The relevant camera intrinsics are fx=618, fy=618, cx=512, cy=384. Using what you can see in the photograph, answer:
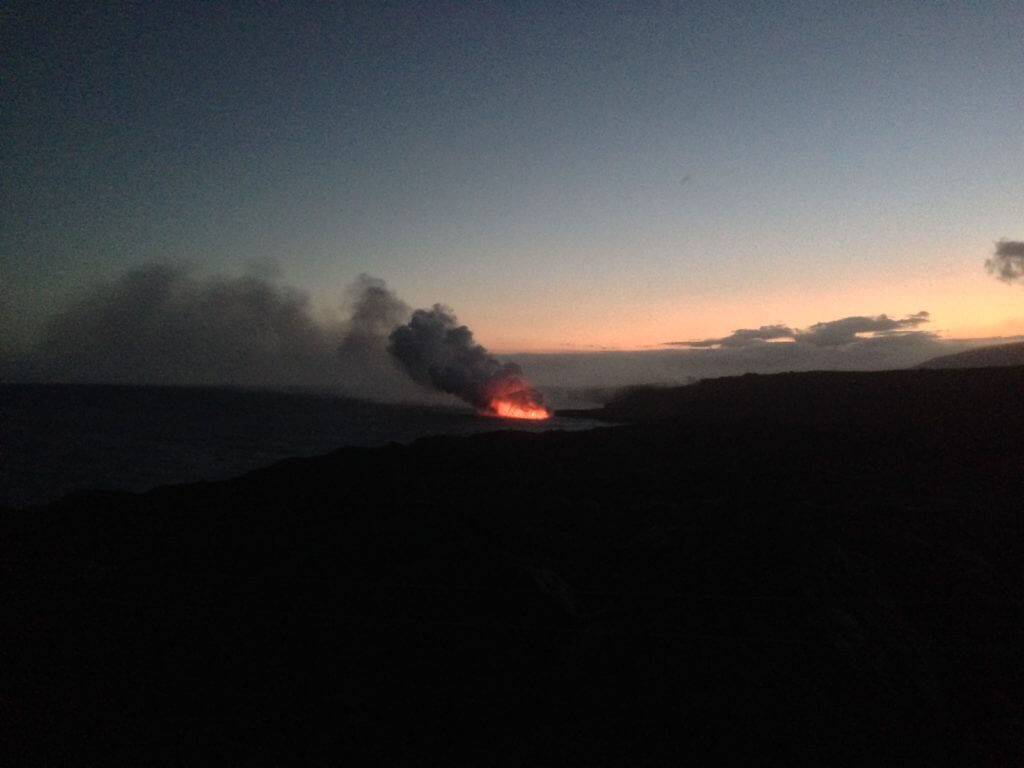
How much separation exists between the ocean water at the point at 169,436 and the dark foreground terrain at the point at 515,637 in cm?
3187

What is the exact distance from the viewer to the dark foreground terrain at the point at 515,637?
9938 millimetres

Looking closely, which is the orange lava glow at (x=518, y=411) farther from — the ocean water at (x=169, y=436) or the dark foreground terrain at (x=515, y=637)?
the dark foreground terrain at (x=515, y=637)

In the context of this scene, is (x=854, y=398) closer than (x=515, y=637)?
No

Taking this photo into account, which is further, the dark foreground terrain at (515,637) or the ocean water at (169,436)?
the ocean water at (169,436)

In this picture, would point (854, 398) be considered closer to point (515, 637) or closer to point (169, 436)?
point (515, 637)

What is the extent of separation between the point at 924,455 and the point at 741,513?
92.4ft

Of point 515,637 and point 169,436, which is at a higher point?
point 169,436

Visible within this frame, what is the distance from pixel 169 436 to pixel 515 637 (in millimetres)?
74788

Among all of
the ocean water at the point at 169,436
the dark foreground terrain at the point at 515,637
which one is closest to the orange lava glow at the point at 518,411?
the ocean water at the point at 169,436

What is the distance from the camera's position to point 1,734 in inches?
356

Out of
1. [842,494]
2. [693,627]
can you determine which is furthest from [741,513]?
[842,494]

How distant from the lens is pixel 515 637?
12.1 meters

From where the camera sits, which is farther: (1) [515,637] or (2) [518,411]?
(2) [518,411]

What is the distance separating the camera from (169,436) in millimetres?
74438
